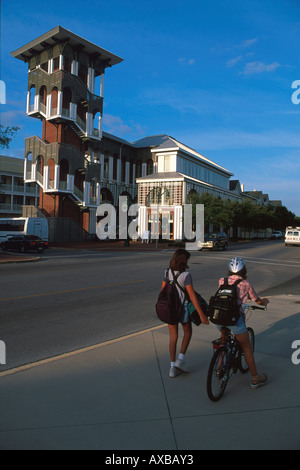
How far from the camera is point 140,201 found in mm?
54438

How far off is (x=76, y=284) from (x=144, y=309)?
4283 mm

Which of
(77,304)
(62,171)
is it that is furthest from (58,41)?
(77,304)

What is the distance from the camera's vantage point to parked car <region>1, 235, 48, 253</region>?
29812mm

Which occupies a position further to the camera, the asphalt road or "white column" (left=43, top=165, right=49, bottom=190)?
"white column" (left=43, top=165, right=49, bottom=190)

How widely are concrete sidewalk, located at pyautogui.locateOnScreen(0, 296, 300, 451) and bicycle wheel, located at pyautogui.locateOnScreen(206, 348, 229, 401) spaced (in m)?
0.11

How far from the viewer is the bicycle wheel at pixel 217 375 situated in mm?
4179

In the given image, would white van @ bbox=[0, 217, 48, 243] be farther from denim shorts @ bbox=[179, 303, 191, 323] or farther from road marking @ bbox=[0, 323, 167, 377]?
denim shorts @ bbox=[179, 303, 191, 323]

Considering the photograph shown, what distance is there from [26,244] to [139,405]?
91.1ft

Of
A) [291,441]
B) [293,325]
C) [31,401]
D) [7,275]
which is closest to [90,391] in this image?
[31,401]

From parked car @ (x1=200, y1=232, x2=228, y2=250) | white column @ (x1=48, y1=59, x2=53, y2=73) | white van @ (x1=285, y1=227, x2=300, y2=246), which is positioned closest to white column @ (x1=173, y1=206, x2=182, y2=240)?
parked car @ (x1=200, y1=232, x2=228, y2=250)

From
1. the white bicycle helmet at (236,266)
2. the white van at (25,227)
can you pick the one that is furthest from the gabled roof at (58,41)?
the white bicycle helmet at (236,266)

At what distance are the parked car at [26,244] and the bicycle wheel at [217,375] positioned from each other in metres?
27.0

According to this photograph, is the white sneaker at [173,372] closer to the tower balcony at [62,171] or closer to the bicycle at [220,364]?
the bicycle at [220,364]

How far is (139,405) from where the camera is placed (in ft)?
13.5
